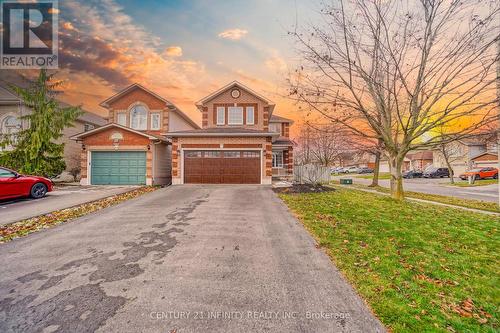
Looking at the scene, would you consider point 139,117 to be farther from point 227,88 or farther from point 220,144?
point 220,144

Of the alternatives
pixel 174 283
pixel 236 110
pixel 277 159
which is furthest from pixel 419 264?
pixel 277 159

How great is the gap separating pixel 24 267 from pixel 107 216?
12.4ft

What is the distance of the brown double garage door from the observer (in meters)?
16.4

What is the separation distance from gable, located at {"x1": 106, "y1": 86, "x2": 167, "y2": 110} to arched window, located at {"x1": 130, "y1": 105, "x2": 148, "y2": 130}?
1.79 ft

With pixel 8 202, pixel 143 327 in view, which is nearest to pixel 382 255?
pixel 143 327

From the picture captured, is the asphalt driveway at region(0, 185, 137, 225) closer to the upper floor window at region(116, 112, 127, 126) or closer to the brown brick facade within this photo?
the brown brick facade

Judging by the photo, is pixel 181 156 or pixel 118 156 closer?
pixel 181 156

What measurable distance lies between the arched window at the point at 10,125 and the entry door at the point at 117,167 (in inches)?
332

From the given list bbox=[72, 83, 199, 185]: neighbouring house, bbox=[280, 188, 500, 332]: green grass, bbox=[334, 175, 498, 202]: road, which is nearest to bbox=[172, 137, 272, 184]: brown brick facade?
bbox=[72, 83, 199, 185]: neighbouring house

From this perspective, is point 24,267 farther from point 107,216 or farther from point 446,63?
point 446,63

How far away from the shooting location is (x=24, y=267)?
4.06 meters

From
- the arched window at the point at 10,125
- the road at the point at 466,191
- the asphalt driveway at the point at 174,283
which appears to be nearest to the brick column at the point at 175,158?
the asphalt driveway at the point at 174,283

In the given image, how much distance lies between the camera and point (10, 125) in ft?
62.1

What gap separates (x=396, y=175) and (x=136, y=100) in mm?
20458
